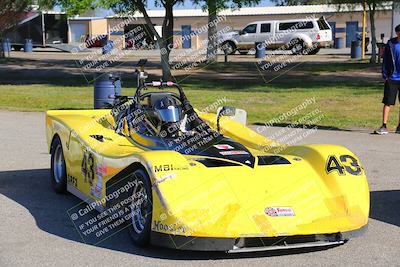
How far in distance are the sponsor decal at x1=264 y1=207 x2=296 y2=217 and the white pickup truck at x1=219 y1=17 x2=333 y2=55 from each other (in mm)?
33564

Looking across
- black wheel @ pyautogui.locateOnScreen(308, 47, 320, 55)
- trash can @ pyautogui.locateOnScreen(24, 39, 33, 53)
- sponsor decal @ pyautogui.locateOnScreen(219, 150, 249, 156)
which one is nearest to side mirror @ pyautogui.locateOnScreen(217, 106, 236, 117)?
sponsor decal @ pyautogui.locateOnScreen(219, 150, 249, 156)

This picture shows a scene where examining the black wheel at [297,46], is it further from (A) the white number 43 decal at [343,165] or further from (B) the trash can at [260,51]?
(A) the white number 43 decal at [343,165]

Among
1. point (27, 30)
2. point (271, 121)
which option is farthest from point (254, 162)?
point (27, 30)

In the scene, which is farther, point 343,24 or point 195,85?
point 343,24

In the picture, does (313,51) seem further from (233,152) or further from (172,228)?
(172,228)

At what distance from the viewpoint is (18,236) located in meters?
6.23

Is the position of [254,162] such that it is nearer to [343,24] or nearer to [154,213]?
[154,213]

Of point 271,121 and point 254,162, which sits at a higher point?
point 254,162

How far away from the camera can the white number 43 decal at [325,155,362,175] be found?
6.07 m

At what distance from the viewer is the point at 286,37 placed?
42.0m

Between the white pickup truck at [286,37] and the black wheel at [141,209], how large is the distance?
33.2m

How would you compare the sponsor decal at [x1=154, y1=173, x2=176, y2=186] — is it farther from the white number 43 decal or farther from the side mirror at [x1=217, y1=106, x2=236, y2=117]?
the side mirror at [x1=217, y1=106, x2=236, y2=117]

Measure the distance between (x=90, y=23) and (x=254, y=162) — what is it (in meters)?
62.3

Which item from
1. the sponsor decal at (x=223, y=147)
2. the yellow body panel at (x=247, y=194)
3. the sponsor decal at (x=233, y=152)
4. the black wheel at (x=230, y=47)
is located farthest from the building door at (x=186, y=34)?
the yellow body panel at (x=247, y=194)
